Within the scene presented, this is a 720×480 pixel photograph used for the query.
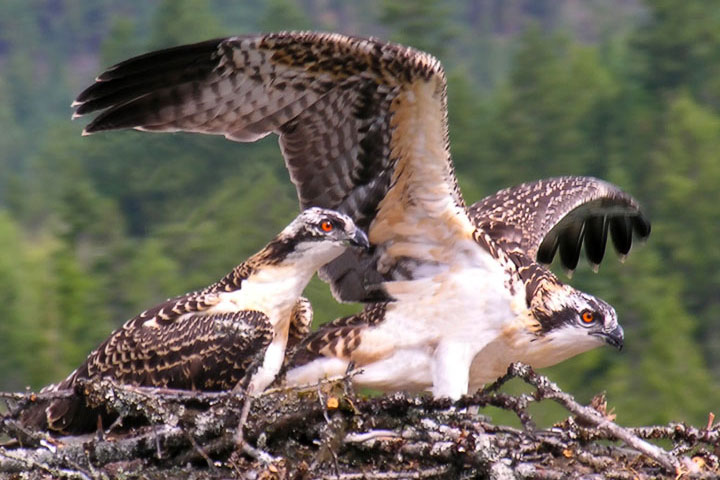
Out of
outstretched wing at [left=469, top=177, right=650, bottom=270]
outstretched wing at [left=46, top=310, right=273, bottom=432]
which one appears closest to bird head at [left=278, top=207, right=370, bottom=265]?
outstretched wing at [left=46, top=310, right=273, bottom=432]

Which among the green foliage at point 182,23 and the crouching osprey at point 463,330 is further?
the green foliage at point 182,23

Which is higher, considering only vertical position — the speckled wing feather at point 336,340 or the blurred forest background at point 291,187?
the speckled wing feather at point 336,340

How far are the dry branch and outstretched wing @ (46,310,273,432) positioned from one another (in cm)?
42

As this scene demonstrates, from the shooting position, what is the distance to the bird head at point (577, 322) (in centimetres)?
931

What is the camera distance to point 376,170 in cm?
951

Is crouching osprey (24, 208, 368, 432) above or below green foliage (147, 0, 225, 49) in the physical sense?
below

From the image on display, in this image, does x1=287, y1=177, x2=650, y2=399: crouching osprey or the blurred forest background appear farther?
the blurred forest background

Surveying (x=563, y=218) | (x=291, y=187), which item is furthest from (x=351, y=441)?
(x=291, y=187)

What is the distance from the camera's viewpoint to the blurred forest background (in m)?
34.4

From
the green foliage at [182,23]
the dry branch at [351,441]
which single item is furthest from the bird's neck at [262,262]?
the green foliage at [182,23]

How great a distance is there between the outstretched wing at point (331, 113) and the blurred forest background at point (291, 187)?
3782mm

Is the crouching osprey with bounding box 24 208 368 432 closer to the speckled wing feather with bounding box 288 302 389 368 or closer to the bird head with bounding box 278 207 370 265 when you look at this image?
the bird head with bounding box 278 207 370 265

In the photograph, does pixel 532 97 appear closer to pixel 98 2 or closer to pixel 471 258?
pixel 98 2

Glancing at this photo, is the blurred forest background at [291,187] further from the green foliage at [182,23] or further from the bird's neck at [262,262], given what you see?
the bird's neck at [262,262]
